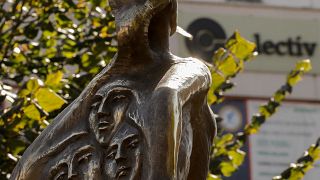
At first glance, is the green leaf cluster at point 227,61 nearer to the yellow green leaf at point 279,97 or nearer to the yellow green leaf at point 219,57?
the yellow green leaf at point 219,57

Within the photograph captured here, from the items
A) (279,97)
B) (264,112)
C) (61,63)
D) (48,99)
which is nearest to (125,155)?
(48,99)

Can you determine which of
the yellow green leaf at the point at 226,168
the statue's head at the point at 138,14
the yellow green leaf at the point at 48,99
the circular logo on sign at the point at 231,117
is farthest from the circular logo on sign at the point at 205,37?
the statue's head at the point at 138,14

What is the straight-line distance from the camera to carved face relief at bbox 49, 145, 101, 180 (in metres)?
3.10

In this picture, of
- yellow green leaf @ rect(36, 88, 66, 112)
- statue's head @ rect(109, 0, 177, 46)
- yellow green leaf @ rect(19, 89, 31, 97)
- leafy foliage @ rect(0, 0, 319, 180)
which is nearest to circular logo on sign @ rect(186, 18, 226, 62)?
leafy foliage @ rect(0, 0, 319, 180)

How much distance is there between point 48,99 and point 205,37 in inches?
911

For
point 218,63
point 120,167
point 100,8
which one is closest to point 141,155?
point 120,167

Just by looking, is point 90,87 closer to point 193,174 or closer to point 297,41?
point 193,174

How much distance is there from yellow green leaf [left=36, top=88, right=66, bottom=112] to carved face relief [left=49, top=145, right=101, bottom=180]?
8.99 feet

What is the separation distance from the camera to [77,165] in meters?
3.15

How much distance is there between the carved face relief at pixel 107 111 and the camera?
315 centimetres

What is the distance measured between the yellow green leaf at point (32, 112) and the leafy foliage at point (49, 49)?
19 cm

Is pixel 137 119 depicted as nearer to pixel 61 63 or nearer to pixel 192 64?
pixel 192 64

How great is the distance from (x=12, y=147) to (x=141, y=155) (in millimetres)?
3986

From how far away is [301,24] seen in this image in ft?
101
